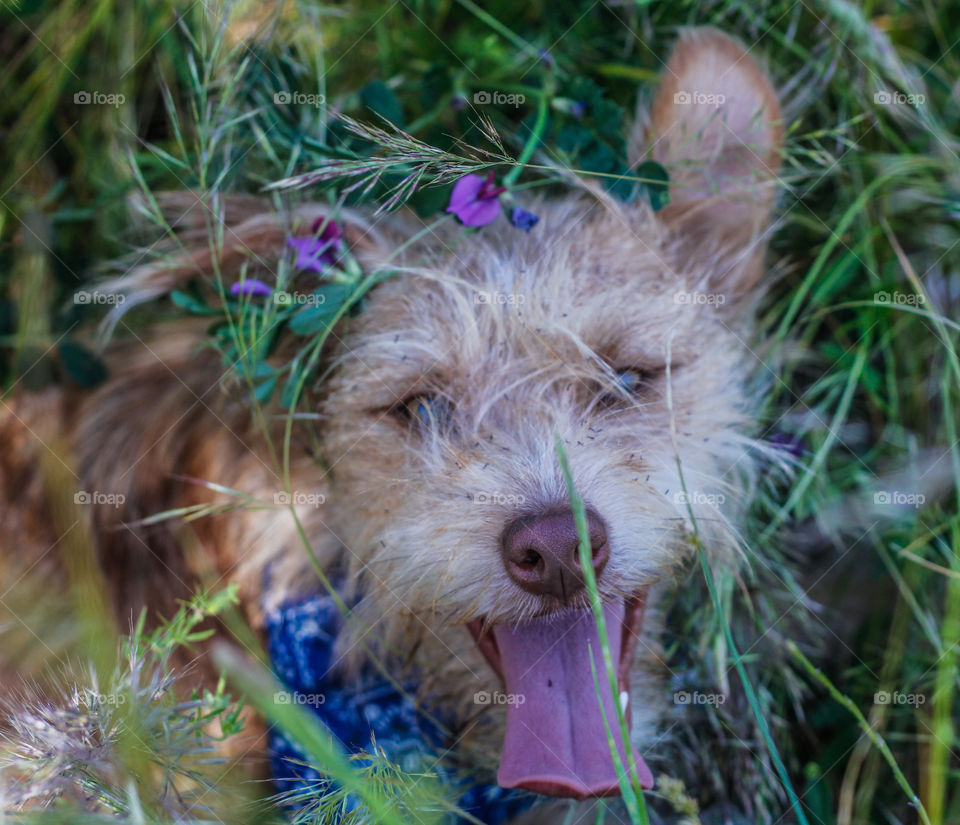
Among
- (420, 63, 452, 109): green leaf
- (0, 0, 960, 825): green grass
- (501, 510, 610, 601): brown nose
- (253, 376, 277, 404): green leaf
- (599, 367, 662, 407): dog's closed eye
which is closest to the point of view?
(501, 510, 610, 601): brown nose

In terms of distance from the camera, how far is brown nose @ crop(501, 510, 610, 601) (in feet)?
6.73

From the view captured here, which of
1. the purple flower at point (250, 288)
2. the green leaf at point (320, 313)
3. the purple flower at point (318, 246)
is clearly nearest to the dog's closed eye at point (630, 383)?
the green leaf at point (320, 313)

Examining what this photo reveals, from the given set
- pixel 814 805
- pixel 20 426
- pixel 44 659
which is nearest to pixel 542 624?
pixel 814 805

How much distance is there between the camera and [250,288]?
8.44 ft

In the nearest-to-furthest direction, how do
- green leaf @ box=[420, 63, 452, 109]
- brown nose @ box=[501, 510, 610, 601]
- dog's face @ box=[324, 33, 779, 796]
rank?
brown nose @ box=[501, 510, 610, 601] < dog's face @ box=[324, 33, 779, 796] < green leaf @ box=[420, 63, 452, 109]

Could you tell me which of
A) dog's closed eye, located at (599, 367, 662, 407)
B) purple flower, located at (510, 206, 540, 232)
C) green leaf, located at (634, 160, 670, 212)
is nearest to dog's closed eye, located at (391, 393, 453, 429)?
dog's closed eye, located at (599, 367, 662, 407)

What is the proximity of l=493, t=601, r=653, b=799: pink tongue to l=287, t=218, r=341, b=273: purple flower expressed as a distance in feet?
3.96

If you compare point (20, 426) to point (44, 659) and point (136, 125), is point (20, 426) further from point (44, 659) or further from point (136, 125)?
point (136, 125)

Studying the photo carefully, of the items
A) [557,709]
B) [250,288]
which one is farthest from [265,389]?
[557,709]

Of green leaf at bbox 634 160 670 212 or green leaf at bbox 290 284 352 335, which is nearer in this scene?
green leaf at bbox 290 284 352 335

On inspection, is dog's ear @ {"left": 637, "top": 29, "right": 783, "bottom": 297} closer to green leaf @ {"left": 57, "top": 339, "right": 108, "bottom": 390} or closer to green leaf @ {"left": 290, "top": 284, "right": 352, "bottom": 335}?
green leaf @ {"left": 290, "top": 284, "right": 352, "bottom": 335}

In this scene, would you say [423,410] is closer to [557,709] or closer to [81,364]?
[557,709]

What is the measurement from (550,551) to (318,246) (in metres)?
1.19

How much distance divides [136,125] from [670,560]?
2853mm
